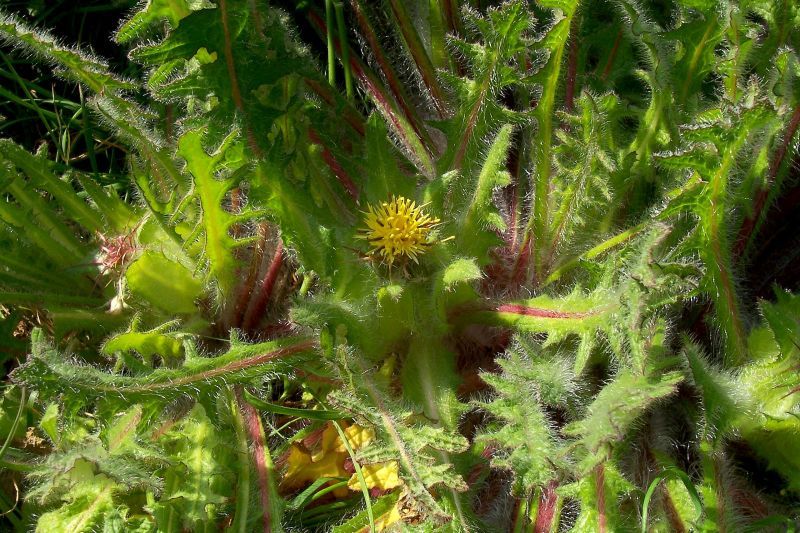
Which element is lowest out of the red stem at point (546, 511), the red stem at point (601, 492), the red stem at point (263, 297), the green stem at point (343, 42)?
the red stem at point (546, 511)

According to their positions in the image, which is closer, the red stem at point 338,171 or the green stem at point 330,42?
the red stem at point 338,171

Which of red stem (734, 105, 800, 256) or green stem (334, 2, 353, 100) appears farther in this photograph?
green stem (334, 2, 353, 100)

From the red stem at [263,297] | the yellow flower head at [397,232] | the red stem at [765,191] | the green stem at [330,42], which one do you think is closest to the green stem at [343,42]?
the green stem at [330,42]

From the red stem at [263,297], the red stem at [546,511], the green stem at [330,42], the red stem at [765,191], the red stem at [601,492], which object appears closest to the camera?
the red stem at [601,492]

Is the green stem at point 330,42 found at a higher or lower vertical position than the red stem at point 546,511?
higher

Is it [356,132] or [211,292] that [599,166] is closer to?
[356,132]

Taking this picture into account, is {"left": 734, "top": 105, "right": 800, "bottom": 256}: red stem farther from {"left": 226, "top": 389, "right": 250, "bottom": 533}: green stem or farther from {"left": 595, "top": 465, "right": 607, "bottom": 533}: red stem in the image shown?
{"left": 226, "top": 389, "right": 250, "bottom": 533}: green stem

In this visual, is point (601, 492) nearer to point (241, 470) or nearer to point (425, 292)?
→ point (425, 292)

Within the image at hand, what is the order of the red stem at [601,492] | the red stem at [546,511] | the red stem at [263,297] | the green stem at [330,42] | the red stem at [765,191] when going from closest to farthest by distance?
the red stem at [601,492] < the red stem at [546,511] < the red stem at [765,191] < the red stem at [263,297] < the green stem at [330,42]

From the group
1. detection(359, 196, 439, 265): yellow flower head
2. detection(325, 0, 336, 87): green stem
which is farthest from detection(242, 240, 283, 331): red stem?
detection(325, 0, 336, 87): green stem

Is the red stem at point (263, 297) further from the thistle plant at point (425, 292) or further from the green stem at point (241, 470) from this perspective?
the green stem at point (241, 470)
